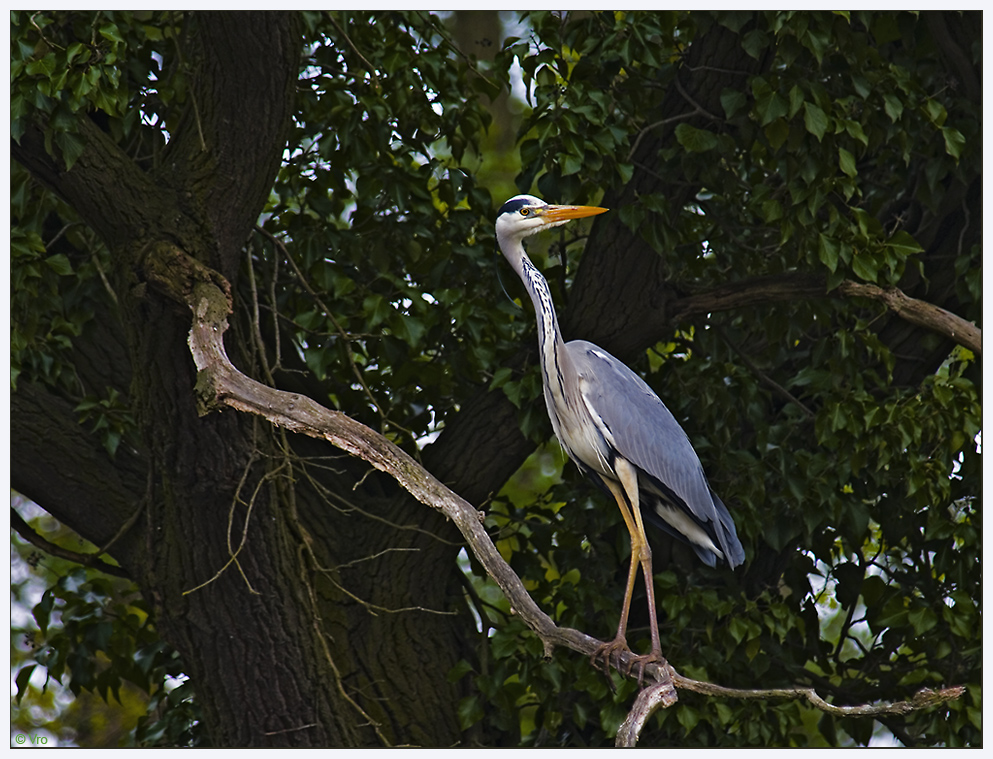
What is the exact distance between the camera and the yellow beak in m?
3.33

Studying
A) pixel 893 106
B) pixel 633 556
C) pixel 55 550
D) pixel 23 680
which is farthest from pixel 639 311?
pixel 23 680

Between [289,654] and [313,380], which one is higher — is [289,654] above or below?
below

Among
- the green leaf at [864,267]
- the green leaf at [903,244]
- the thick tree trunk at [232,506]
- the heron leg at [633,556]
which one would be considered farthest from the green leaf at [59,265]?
the green leaf at [903,244]

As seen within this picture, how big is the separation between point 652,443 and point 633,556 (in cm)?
43

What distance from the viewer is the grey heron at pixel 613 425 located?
11.3 ft

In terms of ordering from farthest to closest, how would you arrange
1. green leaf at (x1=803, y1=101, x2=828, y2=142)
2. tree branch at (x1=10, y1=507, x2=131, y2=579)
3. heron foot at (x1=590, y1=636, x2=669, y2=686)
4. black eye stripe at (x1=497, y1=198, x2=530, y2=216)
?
tree branch at (x1=10, y1=507, x2=131, y2=579) → black eye stripe at (x1=497, y1=198, x2=530, y2=216) → heron foot at (x1=590, y1=636, x2=669, y2=686) → green leaf at (x1=803, y1=101, x2=828, y2=142)

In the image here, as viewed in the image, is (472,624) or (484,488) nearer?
(484,488)

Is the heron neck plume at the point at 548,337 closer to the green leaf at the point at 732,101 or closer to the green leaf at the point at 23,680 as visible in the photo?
the green leaf at the point at 732,101

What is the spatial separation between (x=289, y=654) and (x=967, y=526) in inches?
87.9

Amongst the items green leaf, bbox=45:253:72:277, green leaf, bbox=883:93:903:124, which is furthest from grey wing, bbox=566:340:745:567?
green leaf, bbox=45:253:72:277

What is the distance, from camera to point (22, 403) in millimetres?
3732

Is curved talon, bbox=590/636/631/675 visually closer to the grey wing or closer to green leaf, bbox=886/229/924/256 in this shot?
the grey wing

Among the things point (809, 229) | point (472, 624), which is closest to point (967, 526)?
point (809, 229)

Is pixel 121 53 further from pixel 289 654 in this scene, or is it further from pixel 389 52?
pixel 289 654
